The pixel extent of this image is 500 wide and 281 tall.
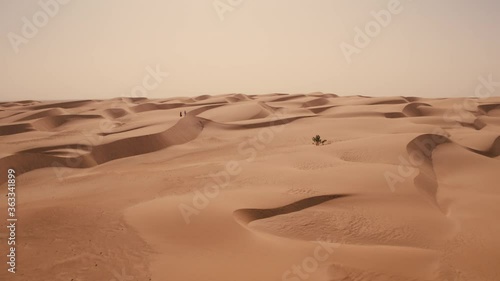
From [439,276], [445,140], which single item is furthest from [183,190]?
[445,140]

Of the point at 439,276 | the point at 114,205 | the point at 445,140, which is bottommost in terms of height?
the point at 439,276

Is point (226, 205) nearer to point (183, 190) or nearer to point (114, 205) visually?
point (183, 190)

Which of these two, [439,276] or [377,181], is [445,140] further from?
[439,276]

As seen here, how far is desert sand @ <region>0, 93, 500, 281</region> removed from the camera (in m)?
3.15

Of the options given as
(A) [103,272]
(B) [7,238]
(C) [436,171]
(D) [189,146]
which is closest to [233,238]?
(A) [103,272]

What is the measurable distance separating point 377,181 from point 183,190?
332 cm

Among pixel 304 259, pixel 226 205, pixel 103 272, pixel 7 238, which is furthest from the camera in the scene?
pixel 226 205

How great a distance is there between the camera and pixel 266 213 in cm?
446

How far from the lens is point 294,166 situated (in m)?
6.88

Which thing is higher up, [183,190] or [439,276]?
[183,190]

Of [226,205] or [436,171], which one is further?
[436,171]

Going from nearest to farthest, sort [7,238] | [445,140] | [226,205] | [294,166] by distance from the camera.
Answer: [7,238] → [226,205] → [294,166] → [445,140]

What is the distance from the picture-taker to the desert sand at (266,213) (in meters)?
3.15

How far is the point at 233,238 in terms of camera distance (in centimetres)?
374
